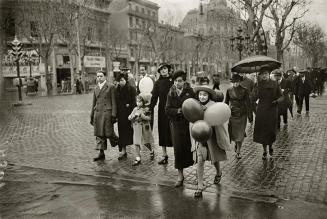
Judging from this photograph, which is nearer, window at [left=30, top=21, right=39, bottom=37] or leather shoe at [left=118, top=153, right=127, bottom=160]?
leather shoe at [left=118, top=153, right=127, bottom=160]

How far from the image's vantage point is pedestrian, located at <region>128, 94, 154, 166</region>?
7855mm

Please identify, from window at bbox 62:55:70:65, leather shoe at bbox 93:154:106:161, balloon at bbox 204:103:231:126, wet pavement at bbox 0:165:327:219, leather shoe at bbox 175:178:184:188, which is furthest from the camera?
window at bbox 62:55:70:65

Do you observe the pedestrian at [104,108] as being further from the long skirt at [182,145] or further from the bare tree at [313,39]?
the bare tree at [313,39]

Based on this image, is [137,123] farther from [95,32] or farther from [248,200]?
[95,32]

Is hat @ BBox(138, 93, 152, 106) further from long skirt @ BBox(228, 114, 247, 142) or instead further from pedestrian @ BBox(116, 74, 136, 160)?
long skirt @ BBox(228, 114, 247, 142)

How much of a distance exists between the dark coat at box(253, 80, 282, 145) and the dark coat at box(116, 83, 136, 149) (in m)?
2.58

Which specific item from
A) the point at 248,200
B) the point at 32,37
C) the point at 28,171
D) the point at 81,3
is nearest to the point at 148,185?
the point at 248,200

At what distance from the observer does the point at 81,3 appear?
1489 inches

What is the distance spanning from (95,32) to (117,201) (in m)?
52.1

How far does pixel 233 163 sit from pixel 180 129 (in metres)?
1.89

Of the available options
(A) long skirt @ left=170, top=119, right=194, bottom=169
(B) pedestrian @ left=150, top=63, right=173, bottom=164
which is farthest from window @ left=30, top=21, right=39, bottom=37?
(A) long skirt @ left=170, top=119, right=194, bottom=169

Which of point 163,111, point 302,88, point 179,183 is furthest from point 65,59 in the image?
point 179,183

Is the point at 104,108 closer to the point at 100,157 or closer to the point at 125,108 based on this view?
the point at 125,108

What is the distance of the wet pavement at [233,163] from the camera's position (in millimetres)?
5992
